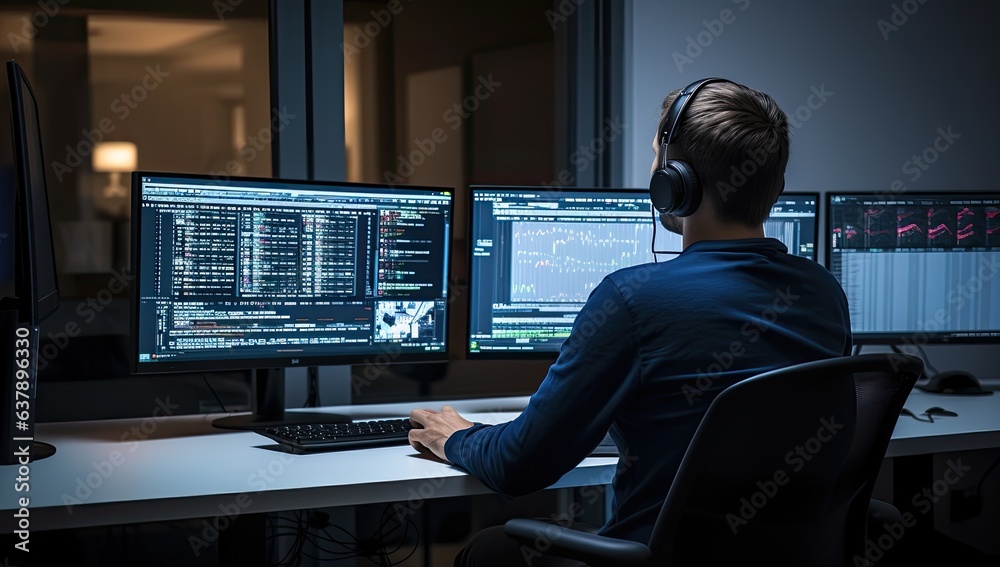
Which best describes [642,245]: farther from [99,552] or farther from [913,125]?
[99,552]

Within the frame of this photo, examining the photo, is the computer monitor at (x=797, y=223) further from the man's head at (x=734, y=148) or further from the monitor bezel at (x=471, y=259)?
the man's head at (x=734, y=148)

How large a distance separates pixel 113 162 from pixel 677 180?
144 centimetres

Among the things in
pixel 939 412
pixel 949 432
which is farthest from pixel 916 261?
pixel 949 432

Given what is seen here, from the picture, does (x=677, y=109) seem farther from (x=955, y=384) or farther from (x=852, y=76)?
(x=852, y=76)

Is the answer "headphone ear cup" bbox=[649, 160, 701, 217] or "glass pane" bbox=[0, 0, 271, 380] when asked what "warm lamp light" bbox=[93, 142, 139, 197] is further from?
"headphone ear cup" bbox=[649, 160, 701, 217]

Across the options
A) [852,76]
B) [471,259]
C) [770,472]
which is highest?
[852,76]

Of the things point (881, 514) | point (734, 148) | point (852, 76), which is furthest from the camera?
point (852, 76)

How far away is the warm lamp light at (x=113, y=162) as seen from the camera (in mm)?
2012

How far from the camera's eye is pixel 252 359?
1.74m

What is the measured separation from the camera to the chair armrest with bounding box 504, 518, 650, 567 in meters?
1.06

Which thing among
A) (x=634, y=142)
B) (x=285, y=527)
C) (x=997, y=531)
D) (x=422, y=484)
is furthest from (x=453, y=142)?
(x=997, y=531)

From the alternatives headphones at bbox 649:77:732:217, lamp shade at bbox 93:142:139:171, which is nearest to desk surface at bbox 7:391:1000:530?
headphones at bbox 649:77:732:217

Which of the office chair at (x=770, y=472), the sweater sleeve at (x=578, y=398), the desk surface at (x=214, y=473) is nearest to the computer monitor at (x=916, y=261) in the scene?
the desk surface at (x=214, y=473)

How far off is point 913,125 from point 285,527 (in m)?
2.18
